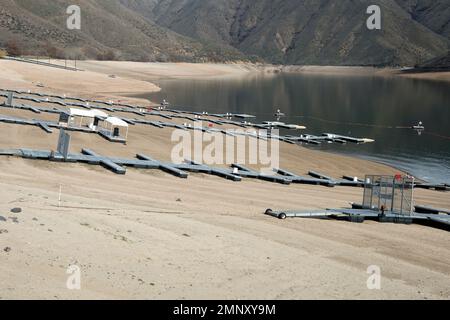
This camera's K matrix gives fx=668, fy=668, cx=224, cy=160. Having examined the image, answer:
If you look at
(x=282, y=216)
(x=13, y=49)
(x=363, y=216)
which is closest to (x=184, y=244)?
(x=282, y=216)

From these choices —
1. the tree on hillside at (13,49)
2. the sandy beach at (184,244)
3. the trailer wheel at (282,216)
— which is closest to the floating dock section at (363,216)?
the trailer wheel at (282,216)

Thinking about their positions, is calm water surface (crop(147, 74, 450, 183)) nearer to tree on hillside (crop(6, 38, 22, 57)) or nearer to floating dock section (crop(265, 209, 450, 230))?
floating dock section (crop(265, 209, 450, 230))

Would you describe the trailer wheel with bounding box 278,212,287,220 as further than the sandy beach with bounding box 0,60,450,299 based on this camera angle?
Yes

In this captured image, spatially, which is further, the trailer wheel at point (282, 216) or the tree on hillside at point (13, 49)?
the tree on hillside at point (13, 49)

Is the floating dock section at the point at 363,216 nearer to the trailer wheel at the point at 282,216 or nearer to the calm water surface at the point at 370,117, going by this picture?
the trailer wheel at the point at 282,216

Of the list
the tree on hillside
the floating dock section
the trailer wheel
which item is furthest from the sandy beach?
the tree on hillside

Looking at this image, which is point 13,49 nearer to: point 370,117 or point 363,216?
point 370,117

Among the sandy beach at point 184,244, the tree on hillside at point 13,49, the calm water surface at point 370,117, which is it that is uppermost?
the tree on hillside at point 13,49
